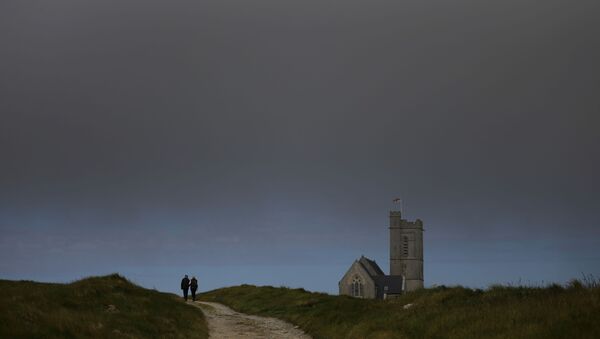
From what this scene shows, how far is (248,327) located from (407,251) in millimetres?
135469

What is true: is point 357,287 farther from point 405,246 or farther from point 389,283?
point 405,246

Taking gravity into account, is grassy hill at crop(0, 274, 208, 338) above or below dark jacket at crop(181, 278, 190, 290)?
below

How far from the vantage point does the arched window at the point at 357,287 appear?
133 meters

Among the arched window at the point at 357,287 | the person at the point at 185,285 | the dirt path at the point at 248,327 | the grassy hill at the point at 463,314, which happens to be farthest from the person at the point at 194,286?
the arched window at the point at 357,287

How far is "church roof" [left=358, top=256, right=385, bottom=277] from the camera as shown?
137 metres

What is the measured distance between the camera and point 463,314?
70.9ft

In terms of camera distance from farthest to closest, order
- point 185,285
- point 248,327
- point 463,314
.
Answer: point 185,285
point 248,327
point 463,314

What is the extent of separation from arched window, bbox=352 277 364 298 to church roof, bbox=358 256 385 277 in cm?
382

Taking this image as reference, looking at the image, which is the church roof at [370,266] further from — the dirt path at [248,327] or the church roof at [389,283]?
the dirt path at [248,327]

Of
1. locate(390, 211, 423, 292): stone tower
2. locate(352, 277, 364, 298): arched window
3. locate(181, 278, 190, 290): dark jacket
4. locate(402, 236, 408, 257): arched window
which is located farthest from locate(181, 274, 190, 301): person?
locate(402, 236, 408, 257): arched window

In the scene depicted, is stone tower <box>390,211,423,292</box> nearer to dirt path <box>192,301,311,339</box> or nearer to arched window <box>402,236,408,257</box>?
arched window <box>402,236,408,257</box>

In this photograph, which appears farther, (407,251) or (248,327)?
(407,251)

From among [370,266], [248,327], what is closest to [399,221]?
[370,266]

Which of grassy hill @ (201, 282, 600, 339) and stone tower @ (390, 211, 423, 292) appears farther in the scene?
stone tower @ (390, 211, 423, 292)
